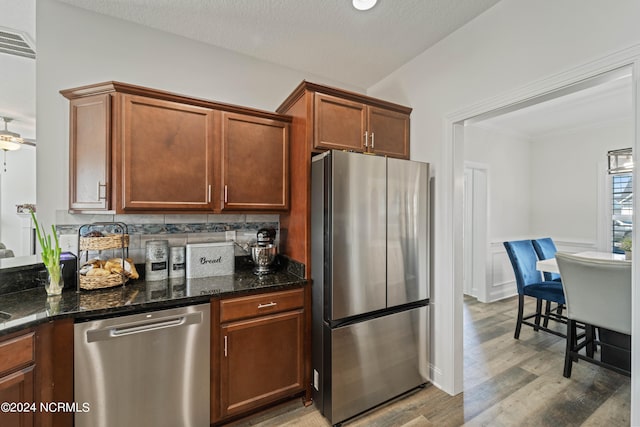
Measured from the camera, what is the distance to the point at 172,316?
1.56m

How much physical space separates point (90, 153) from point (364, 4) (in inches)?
82.1

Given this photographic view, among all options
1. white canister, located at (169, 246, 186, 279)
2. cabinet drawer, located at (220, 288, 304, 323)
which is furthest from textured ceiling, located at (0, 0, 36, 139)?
cabinet drawer, located at (220, 288, 304, 323)

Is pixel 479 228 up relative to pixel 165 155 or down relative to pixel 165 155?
down

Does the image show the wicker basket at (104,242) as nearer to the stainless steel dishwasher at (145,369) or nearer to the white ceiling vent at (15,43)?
the stainless steel dishwasher at (145,369)

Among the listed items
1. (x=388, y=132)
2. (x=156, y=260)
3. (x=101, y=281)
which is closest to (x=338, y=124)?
(x=388, y=132)

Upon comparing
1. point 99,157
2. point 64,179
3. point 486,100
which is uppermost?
point 486,100

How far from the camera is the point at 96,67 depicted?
1964 millimetres

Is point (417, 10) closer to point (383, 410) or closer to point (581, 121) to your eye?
point (383, 410)

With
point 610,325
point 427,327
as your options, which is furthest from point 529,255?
point 427,327

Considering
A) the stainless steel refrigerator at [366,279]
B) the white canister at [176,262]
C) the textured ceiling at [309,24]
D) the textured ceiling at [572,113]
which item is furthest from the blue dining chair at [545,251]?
the white canister at [176,262]

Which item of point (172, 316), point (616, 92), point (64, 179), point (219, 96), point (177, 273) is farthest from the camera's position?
point (616, 92)

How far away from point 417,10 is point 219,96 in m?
1.69

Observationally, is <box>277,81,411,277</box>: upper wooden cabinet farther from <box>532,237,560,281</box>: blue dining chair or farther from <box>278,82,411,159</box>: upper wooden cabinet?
<box>532,237,560,281</box>: blue dining chair

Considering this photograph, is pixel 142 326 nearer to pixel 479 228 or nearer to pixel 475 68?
pixel 475 68
